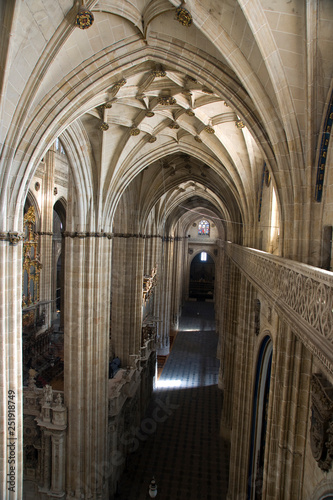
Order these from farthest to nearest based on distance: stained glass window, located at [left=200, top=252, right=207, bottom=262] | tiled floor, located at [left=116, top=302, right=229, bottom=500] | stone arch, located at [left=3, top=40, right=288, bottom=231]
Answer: stained glass window, located at [left=200, top=252, right=207, bottom=262] < tiled floor, located at [left=116, top=302, right=229, bottom=500] < stone arch, located at [left=3, top=40, right=288, bottom=231]

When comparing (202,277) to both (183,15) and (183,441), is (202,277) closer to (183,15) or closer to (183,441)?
(183,441)

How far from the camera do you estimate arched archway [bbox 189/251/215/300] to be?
4747cm

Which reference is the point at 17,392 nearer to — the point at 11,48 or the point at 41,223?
the point at 11,48

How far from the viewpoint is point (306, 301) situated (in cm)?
384

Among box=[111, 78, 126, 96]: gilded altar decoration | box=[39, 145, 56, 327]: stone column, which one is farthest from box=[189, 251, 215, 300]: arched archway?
box=[111, 78, 126, 96]: gilded altar decoration

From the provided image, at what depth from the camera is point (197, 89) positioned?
873 cm

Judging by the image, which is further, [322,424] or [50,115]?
[50,115]

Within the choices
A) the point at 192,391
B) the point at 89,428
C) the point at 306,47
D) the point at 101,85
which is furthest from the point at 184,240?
the point at 306,47

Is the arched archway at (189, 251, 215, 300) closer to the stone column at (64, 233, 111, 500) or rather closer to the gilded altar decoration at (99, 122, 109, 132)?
the stone column at (64, 233, 111, 500)

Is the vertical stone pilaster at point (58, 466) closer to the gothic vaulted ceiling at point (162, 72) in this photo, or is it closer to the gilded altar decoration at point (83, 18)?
the gothic vaulted ceiling at point (162, 72)

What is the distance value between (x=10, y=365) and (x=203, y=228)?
126ft

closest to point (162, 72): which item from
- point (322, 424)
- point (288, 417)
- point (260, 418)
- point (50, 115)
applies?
point (50, 115)

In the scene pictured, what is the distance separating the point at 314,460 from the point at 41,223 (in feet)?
59.1

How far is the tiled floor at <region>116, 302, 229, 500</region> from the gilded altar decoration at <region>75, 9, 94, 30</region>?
14.0 metres
